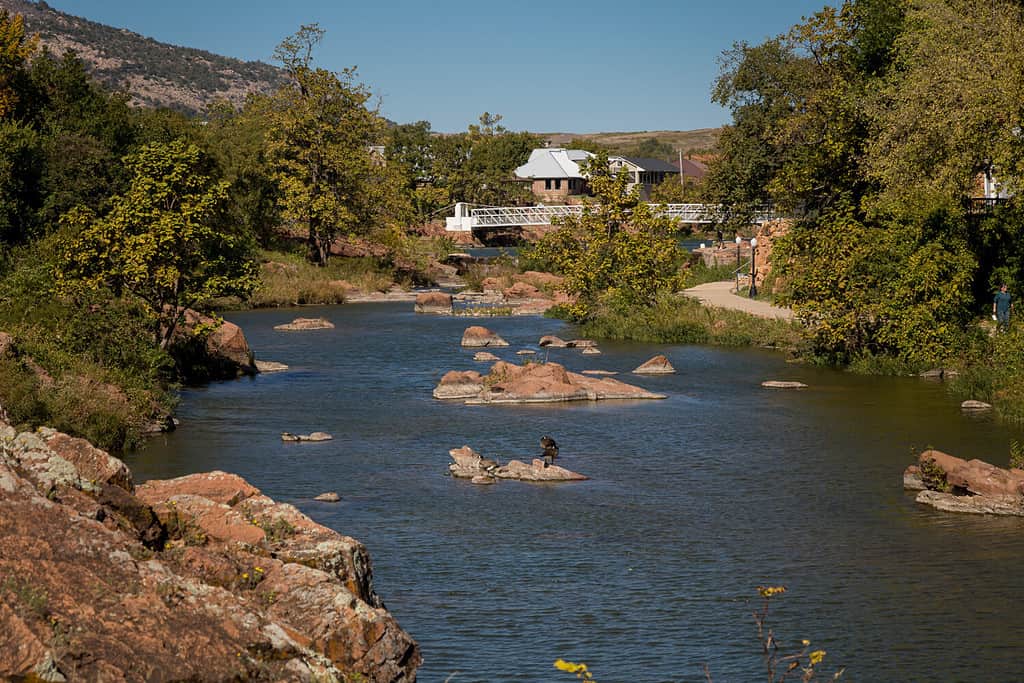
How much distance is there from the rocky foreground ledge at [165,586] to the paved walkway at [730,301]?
39.7 metres

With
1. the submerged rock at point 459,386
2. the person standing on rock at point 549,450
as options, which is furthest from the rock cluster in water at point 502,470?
the submerged rock at point 459,386

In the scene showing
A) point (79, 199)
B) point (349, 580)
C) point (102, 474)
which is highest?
point (79, 199)

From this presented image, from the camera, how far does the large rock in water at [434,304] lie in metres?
66.9

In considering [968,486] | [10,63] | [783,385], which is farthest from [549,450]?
[10,63]

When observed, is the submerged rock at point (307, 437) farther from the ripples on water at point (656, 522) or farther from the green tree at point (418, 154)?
the green tree at point (418, 154)

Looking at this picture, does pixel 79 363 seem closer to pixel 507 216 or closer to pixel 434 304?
pixel 434 304

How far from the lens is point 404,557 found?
21.4 m

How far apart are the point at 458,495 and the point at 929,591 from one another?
9817mm

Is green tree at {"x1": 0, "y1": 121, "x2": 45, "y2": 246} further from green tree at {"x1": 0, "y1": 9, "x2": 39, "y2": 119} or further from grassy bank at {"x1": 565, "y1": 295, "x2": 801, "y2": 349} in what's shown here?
grassy bank at {"x1": 565, "y1": 295, "x2": 801, "y2": 349}

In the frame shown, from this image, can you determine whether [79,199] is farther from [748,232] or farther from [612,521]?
[748,232]

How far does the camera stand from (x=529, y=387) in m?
37.6

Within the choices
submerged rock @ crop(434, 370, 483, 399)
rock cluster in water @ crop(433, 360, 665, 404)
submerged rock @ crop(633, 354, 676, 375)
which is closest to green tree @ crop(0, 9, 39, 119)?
submerged rock @ crop(434, 370, 483, 399)

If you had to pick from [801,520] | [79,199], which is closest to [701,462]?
[801,520]

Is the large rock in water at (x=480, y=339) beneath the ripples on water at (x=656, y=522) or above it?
above
